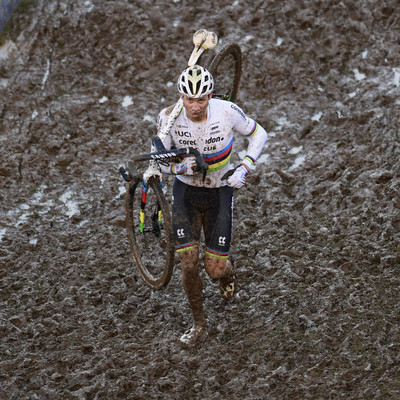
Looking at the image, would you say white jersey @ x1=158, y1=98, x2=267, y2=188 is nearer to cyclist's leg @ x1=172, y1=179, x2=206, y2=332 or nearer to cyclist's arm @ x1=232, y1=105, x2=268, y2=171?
cyclist's arm @ x1=232, y1=105, x2=268, y2=171

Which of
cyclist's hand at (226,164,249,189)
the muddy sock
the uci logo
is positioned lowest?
the muddy sock

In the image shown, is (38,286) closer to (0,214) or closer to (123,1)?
(0,214)

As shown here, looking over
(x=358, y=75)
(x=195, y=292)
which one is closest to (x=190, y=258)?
(x=195, y=292)

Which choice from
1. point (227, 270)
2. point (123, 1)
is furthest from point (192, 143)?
point (123, 1)

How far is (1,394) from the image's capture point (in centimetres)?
652

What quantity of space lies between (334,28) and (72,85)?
4.78 m

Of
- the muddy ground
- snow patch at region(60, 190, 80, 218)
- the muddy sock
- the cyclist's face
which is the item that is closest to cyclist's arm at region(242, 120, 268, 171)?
the cyclist's face

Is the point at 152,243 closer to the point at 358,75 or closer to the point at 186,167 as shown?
the point at 186,167

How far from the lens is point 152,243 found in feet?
28.0

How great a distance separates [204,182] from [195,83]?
1.08 metres

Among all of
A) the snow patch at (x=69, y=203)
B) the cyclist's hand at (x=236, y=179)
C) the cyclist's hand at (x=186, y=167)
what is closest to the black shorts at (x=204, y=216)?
the cyclist's hand at (x=186, y=167)

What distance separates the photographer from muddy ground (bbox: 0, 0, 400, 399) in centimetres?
661

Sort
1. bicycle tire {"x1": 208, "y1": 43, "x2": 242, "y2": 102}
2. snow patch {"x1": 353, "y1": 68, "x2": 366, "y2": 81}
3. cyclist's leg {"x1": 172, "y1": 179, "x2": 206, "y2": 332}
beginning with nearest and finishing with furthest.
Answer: cyclist's leg {"x1": 172, "y1": 179, "x2": 206, "y2": 332}
bicycle tire {"x1": 208, "y1": 43, "x2": 242, "y2": 102}
snow patch {"x1": 353, "y1": 68, "x2": 366, "y2": 81}

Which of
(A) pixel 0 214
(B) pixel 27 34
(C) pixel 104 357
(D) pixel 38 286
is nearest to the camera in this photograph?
(C) pixel 104 357
